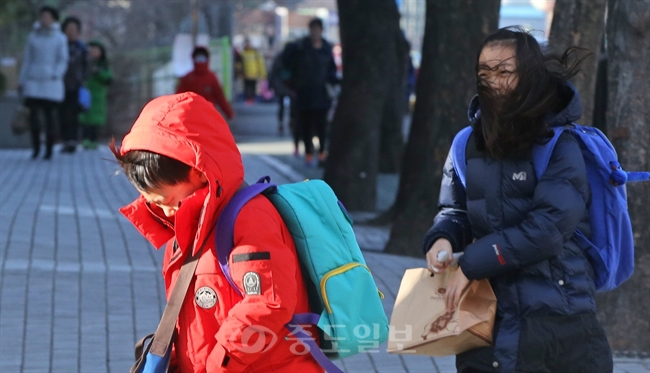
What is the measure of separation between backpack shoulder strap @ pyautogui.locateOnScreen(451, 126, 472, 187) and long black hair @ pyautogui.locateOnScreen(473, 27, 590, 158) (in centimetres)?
10

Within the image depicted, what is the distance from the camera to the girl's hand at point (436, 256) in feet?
10.00

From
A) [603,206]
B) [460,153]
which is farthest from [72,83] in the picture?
[603,206]

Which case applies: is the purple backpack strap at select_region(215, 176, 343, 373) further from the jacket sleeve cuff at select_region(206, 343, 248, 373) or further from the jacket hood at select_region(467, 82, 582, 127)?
the jacket hood at select_region(467, 82, 582, 127)

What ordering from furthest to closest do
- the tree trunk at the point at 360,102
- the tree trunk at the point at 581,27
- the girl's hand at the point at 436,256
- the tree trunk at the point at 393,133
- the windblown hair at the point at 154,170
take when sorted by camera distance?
the tree trunk at the point at 393,133 < the tree trunk at the point at 360,102 < the tree trunk at the point at 581,27 < the girl's hand at the point at 436,256 < the windblown hair at the point at 154,170

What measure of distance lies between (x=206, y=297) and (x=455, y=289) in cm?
79

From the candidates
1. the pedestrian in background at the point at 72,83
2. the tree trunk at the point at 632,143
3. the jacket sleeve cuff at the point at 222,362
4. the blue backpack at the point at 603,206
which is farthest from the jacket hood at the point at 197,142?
the pedestrian in background at the point at 72,83

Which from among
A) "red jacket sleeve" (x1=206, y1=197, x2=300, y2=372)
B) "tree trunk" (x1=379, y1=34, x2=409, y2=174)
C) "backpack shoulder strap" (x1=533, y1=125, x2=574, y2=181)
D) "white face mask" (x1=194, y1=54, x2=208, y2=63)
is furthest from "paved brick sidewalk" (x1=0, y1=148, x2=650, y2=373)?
"tree trunk" (x1=379, y1=34, x2=409, y2=174)

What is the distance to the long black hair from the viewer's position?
9.60ft

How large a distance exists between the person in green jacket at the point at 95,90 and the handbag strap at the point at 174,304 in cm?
1288

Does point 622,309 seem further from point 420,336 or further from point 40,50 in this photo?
point 40,50

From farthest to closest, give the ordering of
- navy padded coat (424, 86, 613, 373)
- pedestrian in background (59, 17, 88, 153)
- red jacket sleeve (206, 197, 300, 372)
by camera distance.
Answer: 1. pedestrian in background (59, 17, 88, 153)
2. navy padded coat (424, 86, 613, 373)
3. red jacket sleeve (206, 197, 300, 372)

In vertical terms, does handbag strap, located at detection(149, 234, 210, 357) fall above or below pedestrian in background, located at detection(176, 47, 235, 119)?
above

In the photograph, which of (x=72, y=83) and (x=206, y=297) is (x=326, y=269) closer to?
(x=206, y=297)

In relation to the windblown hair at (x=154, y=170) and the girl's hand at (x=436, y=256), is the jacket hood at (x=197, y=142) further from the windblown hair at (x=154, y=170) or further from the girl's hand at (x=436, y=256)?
the girl's hand at (x=436, y=256)
